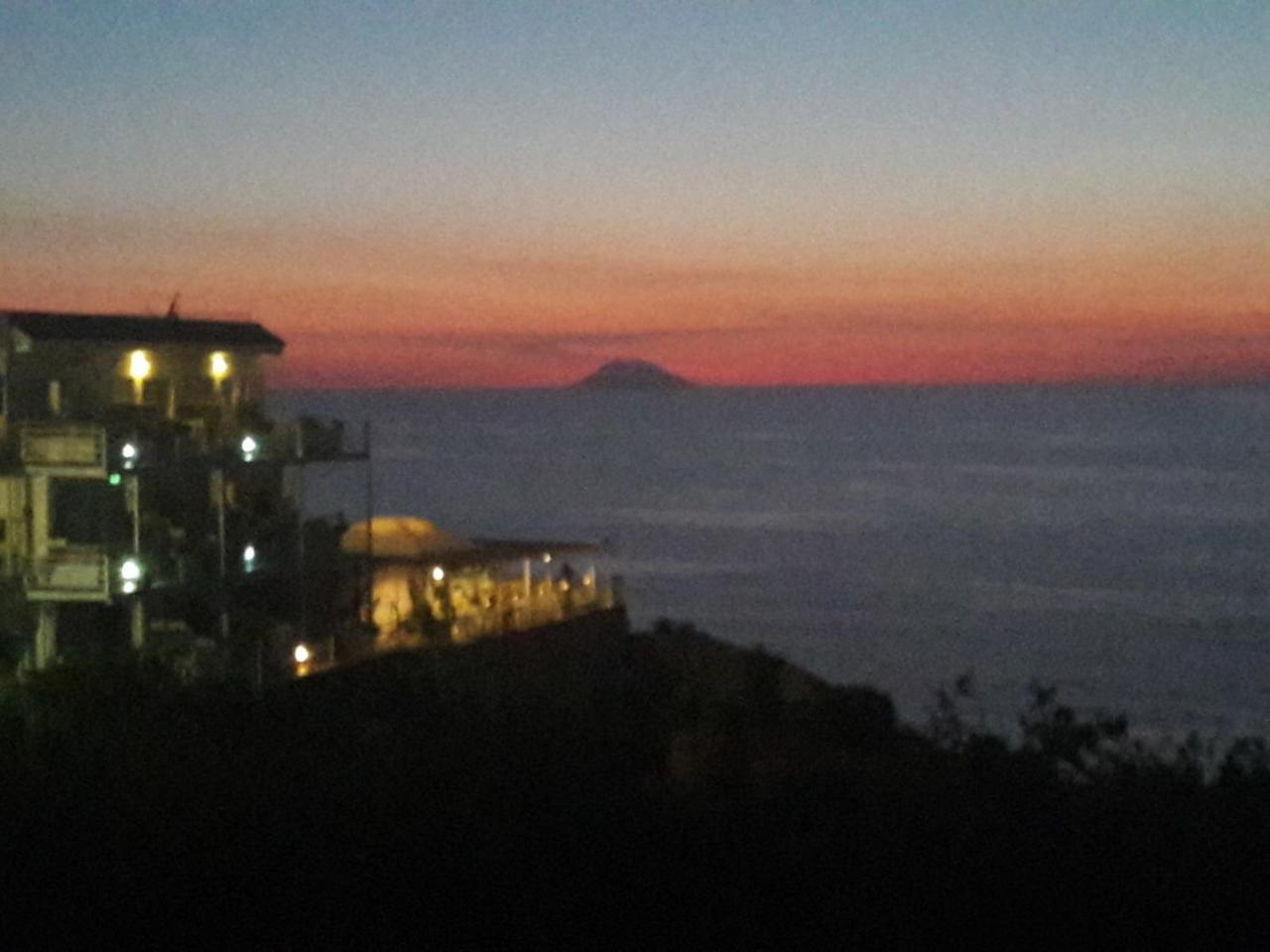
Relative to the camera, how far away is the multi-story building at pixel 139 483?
21750mm

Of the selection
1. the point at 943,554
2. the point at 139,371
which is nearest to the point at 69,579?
the point at 139,371

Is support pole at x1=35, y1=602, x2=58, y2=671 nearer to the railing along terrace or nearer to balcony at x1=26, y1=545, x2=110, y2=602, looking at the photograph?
balcony at x1=26, y1=545, x2=110, y2=602

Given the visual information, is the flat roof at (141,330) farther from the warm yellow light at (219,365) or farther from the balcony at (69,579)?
the balcony at (69,579)

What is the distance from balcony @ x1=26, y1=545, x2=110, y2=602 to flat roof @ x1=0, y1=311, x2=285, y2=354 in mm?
3288

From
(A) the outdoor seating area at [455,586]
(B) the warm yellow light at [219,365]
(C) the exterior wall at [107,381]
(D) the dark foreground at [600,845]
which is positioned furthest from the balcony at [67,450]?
(D) the dark foreground at [600,845]

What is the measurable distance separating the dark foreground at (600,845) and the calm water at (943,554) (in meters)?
4.50

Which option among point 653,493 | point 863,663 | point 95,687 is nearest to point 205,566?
point 95,687

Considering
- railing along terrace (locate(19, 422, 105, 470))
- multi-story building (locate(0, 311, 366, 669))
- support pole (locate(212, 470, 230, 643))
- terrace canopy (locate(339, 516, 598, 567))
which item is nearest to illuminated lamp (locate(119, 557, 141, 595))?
multi-story building (locate(0, 311, 366, 669))

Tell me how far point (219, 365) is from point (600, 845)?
A: 1986 centimetres

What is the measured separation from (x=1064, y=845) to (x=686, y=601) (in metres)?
51.0

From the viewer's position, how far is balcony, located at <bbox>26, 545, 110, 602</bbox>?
21484 mm

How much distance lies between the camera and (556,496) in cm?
10475

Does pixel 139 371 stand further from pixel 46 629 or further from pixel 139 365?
pixel 46 629

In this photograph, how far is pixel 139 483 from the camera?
897 inches
